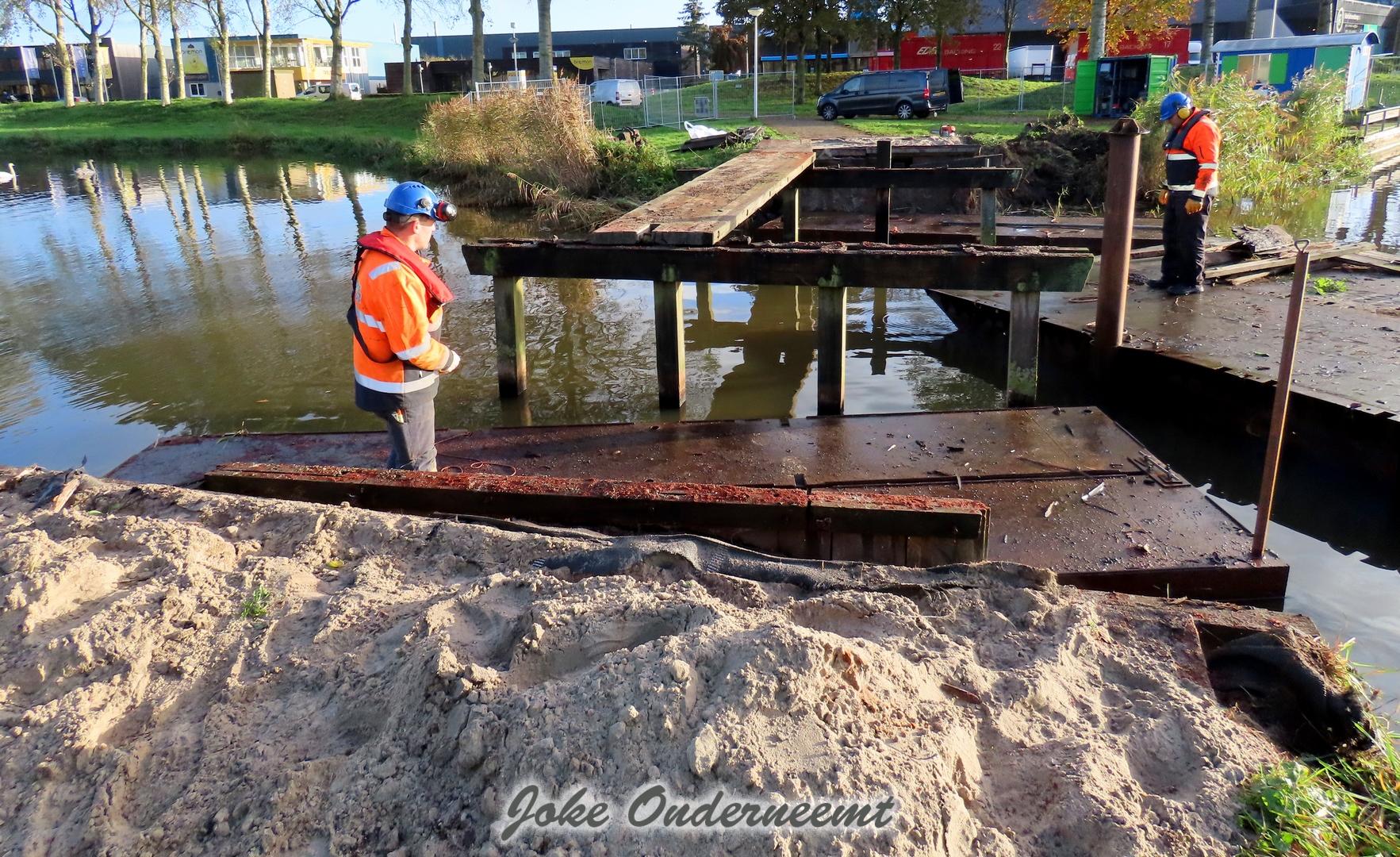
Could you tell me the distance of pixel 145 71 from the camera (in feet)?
196

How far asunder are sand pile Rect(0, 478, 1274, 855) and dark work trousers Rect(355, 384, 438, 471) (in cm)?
137

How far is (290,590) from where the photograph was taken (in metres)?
3.35

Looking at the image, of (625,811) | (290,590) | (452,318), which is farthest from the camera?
(452,318)

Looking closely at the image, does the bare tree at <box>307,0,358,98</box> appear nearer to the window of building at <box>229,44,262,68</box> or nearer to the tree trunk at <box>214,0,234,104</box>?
the tree trunk at <box>214,0,234,104</box>

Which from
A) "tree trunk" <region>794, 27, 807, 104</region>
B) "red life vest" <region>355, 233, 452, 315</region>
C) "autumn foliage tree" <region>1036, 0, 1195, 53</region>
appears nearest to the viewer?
"red life vest" <region>355, 233, 452, 315</region>

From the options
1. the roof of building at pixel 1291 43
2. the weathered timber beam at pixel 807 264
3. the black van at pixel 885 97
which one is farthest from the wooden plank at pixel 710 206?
the roof of building at pixel 1291 43

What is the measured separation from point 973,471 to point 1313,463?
2649 mm

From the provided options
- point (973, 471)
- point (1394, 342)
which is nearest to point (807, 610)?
point (973, 471)

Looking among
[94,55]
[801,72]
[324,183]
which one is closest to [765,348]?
[324,183]

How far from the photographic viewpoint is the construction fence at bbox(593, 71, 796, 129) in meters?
29.2

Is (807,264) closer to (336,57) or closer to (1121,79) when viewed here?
(1121,79)

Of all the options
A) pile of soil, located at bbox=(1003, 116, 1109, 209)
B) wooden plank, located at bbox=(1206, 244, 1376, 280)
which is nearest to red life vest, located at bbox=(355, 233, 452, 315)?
wooden plank, located at bbox=(1206, 244, 1376, 280)

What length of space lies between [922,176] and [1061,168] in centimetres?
694

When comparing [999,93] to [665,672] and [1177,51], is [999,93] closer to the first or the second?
[1177,51]
